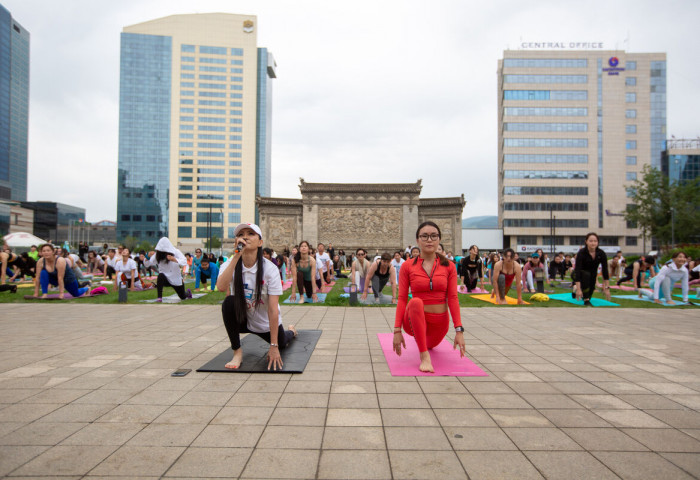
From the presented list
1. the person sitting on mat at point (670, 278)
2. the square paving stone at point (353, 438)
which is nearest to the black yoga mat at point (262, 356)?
the square paving stone at point (353, 438)

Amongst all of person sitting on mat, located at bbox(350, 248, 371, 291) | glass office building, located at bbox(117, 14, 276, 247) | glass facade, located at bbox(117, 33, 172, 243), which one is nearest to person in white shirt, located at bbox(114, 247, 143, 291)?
person sitting on mat, located at bbox(350, 248, 371, 291)

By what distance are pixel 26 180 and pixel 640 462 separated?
142817 millimetres

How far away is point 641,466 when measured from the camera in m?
2.40

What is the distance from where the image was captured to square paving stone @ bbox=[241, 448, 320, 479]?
7.52 ft

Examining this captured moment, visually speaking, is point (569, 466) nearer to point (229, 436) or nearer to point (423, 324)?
point (423, 324)

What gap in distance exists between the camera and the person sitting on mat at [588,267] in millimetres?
9633

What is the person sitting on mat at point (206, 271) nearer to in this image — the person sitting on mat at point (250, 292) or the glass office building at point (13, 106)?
the person sitting on mat at point (250, 292)

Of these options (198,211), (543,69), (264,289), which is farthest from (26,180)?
(264,289)

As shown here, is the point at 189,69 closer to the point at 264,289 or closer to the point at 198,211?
the point at 198,211

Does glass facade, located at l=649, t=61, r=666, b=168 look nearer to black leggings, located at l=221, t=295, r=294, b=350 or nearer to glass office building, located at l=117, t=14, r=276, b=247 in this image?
black leggings, located at l=221, t=295, r=294, b=350

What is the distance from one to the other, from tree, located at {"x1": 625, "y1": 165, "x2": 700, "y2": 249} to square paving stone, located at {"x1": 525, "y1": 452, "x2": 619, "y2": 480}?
43.3 meters

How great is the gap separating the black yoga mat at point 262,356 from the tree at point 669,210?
42.5m

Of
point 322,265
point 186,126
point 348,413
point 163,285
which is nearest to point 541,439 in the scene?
point 348,413

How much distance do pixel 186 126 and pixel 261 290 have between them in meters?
99.1
